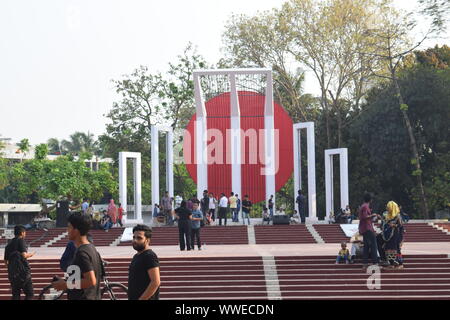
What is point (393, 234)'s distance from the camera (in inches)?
624

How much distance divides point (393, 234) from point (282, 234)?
41.5 ft

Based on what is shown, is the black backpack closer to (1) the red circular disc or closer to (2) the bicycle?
(2) the bicycle

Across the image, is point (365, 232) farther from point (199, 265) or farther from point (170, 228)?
point (170, 228)

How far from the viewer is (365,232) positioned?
632 inches

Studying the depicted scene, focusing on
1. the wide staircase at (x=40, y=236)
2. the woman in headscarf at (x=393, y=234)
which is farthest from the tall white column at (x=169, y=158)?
the woman in headscarf at (x=393, y=234)

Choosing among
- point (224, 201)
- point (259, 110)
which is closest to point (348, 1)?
point (259, 110)

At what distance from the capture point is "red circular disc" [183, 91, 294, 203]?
108 feet

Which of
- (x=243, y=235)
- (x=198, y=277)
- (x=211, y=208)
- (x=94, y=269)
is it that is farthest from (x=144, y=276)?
(x=211, y=208)

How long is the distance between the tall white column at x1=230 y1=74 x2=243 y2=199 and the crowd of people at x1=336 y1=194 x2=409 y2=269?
15.8 m

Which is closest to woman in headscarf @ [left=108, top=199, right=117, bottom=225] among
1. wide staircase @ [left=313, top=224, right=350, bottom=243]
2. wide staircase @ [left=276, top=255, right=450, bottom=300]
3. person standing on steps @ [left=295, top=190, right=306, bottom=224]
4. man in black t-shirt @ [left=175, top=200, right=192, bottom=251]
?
person standing on steps @ [left=295, top=190, right=306, bottom=224]

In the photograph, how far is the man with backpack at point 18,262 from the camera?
11867mm

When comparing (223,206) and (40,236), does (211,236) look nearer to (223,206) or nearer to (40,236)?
(223,206)

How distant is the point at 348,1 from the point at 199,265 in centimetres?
2797

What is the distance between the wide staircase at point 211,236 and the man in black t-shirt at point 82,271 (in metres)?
20.2
